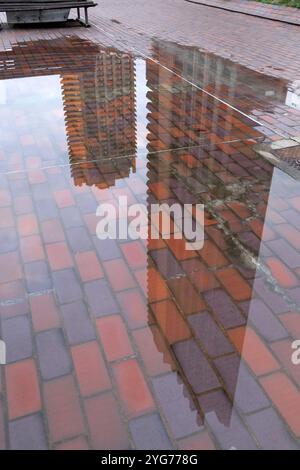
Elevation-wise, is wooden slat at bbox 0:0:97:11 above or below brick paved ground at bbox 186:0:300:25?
above

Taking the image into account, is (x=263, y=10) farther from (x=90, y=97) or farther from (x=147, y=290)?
(x=147, y=290)

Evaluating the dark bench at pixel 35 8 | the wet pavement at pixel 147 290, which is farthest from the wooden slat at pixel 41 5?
the wet pavement at pixel 147 290

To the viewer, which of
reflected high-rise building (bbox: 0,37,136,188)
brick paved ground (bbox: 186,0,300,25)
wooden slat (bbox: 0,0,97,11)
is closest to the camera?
reflected high-rise building (bbox: 0,37,136,188)

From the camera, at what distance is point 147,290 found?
2.57m

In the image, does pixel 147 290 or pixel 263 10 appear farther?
pixel 263 10

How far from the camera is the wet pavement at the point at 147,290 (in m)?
1.89

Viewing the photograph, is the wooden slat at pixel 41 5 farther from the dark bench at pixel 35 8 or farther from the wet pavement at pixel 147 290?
the wet pavement at pixel 147 290

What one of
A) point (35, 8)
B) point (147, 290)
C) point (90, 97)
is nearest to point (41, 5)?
point (35, 8)

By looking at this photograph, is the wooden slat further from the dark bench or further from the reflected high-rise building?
the reflected high-rise building

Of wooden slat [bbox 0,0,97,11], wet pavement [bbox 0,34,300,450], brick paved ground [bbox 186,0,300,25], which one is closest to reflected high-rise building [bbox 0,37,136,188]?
wet pavement [bbox 0,34,300,450]

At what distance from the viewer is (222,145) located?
14.4ft

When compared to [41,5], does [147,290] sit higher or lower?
lower

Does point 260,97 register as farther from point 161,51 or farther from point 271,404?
point 271,404

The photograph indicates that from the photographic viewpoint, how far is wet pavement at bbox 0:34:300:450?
6.21 feet
